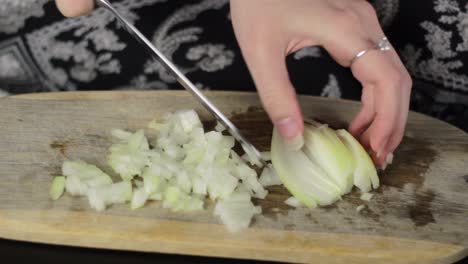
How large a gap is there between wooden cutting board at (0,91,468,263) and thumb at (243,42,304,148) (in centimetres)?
14

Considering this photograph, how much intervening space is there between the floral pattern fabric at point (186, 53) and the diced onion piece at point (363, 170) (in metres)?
0.32

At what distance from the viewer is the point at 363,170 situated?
123 cm

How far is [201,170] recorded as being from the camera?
3.99 feet

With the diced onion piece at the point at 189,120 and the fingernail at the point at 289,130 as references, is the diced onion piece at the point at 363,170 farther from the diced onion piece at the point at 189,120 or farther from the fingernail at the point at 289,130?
the diced onion piece at the point at 189,120

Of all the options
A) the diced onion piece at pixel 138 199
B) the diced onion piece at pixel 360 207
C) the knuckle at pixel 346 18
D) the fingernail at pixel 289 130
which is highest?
the knuckle at pixel 346 18

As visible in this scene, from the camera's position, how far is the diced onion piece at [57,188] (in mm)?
1180

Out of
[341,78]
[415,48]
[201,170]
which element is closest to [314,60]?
[341,78]

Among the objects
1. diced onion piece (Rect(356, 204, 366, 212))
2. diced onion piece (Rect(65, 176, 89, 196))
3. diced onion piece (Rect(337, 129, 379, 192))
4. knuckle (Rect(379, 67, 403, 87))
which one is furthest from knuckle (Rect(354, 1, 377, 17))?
diced onion piece (Rect(65, 176, 89, 196))

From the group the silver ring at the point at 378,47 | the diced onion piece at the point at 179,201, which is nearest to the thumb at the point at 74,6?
the diced onion piece at the point at 179,201

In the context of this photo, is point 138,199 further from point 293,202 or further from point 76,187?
point 293,202

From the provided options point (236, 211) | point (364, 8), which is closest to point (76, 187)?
point (236, 211)

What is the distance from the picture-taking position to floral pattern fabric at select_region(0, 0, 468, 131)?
5.08ft

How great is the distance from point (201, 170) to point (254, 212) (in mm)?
122

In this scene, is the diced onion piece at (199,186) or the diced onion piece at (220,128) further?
the diced onion piece at (220,128)
